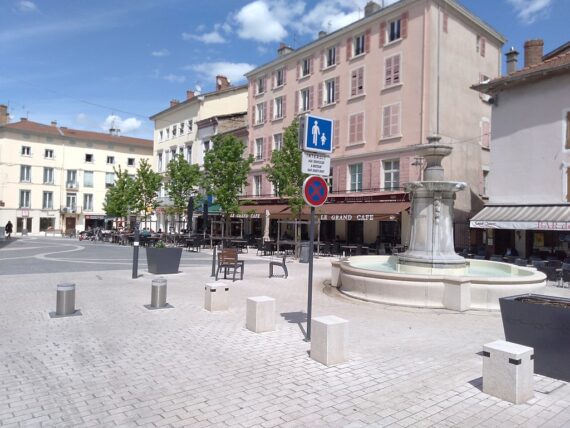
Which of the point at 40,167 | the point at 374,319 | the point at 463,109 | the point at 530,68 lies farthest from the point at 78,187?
the point at 374,319

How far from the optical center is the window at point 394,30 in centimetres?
2525

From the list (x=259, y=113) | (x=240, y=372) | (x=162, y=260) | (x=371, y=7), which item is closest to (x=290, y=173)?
(x=162, y=260)

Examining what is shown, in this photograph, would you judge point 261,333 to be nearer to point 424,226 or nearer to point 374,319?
point 374,319

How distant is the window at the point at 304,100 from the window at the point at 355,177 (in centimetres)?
622

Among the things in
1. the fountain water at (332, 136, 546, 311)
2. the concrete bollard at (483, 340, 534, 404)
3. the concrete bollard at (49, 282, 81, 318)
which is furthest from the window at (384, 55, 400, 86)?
the concrete bollard at (483, 340, 534, 404)

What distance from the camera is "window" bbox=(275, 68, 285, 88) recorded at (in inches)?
1312

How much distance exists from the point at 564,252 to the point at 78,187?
5503cm

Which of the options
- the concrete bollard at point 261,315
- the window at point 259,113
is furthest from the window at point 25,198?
the concrete bollard at point 261,315

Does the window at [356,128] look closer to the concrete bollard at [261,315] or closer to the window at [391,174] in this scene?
the window at [391,174]

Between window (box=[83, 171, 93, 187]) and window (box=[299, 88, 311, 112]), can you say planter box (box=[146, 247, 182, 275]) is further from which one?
window (box=[83, 171, 93, 187])

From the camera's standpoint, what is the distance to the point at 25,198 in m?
54.9

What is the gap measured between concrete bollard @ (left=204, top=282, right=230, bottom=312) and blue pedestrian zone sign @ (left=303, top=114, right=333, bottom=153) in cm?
353

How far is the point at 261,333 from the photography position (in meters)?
6.90

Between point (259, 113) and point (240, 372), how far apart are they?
32.1 m
